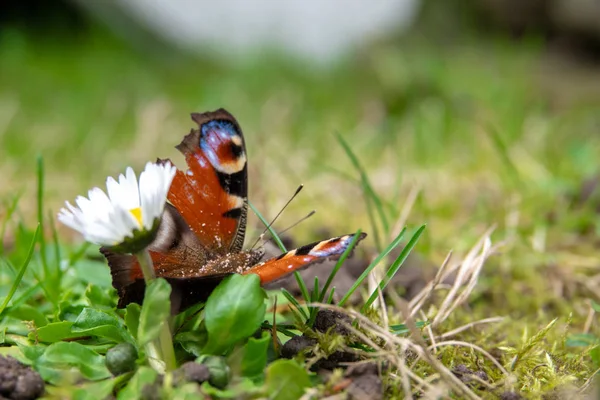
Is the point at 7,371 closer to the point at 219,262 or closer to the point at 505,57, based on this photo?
the point at 219,262

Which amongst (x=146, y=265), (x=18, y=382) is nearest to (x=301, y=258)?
(x=146, y=265)

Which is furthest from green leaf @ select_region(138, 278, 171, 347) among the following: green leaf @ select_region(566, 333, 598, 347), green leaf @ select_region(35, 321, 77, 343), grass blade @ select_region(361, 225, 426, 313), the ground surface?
green leaf @ select_region(566, 333, 598, 347)

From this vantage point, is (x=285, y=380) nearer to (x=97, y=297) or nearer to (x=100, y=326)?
(x=100, y=326)

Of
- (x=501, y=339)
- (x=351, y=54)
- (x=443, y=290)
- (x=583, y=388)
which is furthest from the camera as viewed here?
(x=351, y=54)

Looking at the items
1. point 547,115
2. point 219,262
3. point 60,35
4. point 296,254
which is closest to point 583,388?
point 296,254

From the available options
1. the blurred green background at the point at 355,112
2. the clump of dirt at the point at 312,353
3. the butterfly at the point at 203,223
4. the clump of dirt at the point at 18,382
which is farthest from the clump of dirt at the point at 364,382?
the blurred green background at the point at 355,112
